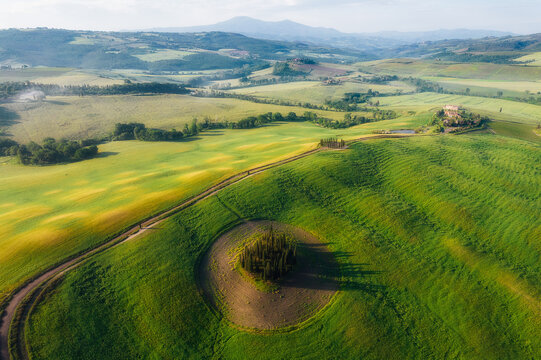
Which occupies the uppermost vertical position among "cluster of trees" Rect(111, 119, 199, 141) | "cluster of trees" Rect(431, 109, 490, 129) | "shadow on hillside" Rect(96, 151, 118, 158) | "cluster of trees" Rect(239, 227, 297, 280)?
"cluster of trees" Rect(431, 109, 490, 129)

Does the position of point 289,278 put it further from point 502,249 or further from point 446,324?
point 502,249

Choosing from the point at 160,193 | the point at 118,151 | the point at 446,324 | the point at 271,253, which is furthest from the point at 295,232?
the point at 118,151

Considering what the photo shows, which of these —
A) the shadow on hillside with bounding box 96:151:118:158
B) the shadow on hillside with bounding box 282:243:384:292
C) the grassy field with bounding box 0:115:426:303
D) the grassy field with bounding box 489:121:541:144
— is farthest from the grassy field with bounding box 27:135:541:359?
the shadow on hillside with bounding box 96:151:118:158

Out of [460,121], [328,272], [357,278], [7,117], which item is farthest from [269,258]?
[7,117]

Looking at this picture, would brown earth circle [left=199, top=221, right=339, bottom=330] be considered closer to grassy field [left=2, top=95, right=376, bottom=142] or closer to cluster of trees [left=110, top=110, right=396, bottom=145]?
cluster of trees [left=110, top=110, right=396, bottom=145]

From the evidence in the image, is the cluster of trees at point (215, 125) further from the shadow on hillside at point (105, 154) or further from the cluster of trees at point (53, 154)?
the cluster of trees at point (53, 154)

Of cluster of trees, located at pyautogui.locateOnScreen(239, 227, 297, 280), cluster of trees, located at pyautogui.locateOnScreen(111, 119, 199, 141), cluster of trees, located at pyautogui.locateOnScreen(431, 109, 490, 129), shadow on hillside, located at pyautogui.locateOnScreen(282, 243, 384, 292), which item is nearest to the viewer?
cluster of trees, located at pyautogui.locateOnScreen(239, 227, 297, 280)

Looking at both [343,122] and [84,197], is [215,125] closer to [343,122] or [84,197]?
[343,122]
